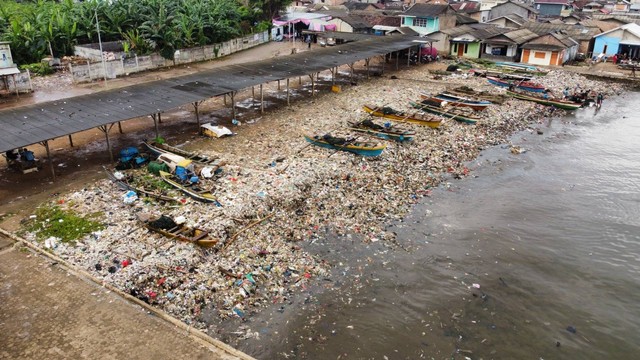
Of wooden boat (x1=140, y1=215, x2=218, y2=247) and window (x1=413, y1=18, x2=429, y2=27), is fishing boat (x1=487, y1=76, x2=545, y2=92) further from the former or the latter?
wooden boat (x1=140, y1=215, x2=218, y2=247)

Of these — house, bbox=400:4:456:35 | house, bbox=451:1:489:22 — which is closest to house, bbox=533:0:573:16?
house, bbox=451:1:489:22

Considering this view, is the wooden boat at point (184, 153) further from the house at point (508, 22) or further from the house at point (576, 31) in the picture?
the house at point (508, 22)

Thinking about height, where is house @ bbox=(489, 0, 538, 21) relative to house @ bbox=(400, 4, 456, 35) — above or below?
above

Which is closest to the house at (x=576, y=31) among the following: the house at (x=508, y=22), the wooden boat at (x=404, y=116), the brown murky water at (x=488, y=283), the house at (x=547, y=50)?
the house at (x=508, y=22)

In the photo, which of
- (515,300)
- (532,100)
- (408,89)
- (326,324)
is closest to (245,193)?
(326,324)

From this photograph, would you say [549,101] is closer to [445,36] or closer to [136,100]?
[445,36]

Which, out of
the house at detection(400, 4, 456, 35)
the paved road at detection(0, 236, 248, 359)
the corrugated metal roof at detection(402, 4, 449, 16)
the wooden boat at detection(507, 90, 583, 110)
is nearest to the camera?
the paved road at detection(0, 236, 248, 359)
